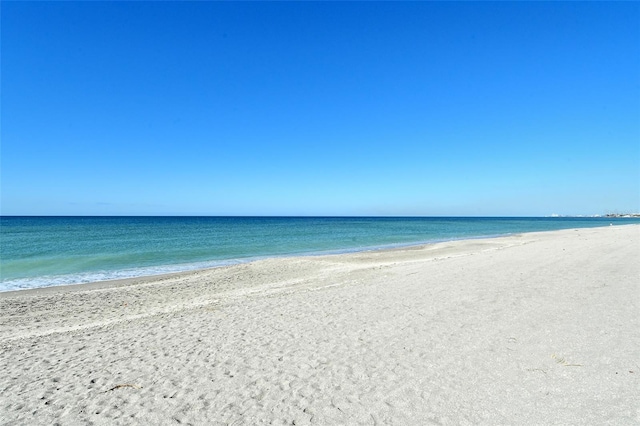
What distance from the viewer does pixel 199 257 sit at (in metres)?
26.0

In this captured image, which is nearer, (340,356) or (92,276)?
(340,356)

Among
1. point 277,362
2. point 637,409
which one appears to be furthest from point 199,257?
point 637,409

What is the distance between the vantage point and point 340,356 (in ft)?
20.7

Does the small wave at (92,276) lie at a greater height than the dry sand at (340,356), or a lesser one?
lesser

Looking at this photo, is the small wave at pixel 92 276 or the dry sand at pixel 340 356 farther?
the small wave at pixel 92 276

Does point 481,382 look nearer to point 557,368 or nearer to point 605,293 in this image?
point 557,368

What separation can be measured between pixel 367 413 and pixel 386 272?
38.3 ft

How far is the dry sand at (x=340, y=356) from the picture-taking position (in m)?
4.63

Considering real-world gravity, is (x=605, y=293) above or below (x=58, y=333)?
above

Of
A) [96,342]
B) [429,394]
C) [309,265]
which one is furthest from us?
[309,265]

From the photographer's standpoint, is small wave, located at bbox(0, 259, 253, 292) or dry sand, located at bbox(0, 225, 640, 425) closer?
dry sand, located at bbox(0, 225, 640, 425)

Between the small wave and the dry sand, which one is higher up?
the dry sand

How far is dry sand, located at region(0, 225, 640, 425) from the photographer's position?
4.63 meters

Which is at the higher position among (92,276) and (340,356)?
(340,356)
